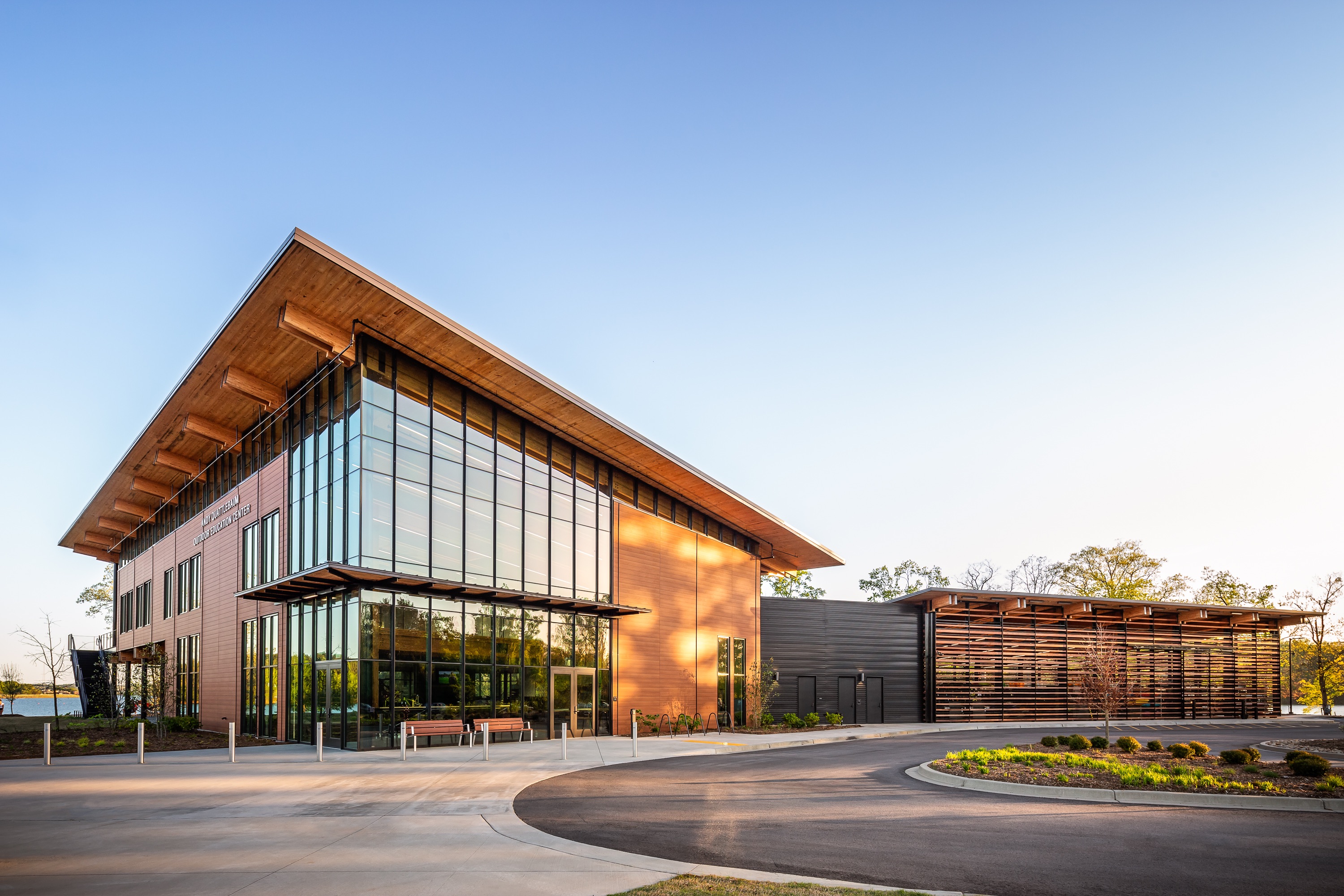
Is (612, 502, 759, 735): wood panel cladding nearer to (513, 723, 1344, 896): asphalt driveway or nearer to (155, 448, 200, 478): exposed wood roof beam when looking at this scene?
(513, 723, 1344, 896): asphalt driveway

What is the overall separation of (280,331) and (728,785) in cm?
1630

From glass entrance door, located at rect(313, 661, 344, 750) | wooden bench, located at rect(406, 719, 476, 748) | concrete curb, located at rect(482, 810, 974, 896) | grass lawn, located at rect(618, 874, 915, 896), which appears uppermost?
grass lawn, located at rect(618, 874, 915, 896)

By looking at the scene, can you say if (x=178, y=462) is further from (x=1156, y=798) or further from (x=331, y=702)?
(x=1156, y=798)

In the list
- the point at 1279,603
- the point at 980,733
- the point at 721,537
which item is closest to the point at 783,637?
the point at 721,537

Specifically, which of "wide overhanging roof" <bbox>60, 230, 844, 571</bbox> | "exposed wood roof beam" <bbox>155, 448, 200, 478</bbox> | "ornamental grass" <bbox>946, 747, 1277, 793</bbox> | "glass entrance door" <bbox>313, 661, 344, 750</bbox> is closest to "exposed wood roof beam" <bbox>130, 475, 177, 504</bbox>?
"wide overhanging roof" <bbox>60, 230, 844, 571</bbox>

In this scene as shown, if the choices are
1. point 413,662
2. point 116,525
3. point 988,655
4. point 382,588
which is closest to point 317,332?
point 382,588

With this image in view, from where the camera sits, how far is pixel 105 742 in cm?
2662

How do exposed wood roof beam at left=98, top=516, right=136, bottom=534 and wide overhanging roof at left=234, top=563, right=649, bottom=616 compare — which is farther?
exposed wood roof beam at left=98, top=516, right=136, bottom=534

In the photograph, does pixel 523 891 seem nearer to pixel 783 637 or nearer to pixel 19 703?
pixel 783 637

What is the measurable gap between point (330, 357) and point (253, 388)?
394cm

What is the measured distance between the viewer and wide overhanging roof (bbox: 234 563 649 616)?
22359 millimetres

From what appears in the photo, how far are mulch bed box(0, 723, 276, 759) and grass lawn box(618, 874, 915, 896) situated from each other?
21.0 metres

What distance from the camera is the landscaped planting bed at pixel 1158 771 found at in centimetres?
1464

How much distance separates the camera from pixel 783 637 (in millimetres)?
40000
